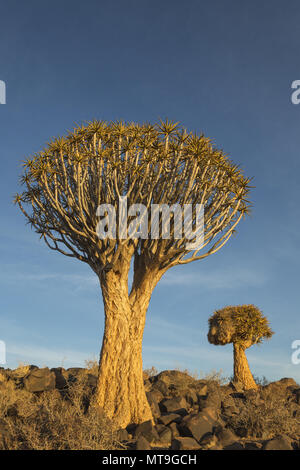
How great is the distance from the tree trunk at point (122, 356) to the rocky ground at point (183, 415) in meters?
0.48

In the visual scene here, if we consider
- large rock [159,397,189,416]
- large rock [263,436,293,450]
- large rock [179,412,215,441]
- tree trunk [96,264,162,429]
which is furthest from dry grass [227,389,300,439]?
tree trunk [96,264,162,429]

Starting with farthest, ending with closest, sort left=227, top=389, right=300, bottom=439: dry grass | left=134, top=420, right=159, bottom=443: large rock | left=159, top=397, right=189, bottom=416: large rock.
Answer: left=159, top=397, right=189, bottom=416: large rock
left=227, top=389, right=300, bottom=439: dry grass
left=134, top=420, right=159, bottom=443: large rock

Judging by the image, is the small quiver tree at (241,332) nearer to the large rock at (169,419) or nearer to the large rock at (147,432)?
the large rock at (169,419)

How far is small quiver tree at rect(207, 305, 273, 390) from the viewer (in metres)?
17.8

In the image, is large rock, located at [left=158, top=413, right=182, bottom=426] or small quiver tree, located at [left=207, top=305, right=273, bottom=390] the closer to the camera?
large rock, located at [left=158, top=413, right=182, bottom=426]

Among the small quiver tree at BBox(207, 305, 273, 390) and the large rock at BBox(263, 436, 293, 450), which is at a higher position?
the small quiver tree at BBox(207, 305, 273, 390)

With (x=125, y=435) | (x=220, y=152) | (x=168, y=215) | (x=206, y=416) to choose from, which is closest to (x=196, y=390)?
(x=206, y=416)

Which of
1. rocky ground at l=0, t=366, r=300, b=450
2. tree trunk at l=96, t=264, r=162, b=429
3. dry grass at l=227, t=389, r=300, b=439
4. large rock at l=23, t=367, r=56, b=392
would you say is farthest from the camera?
large rock at l=23, t=367, r=56, b=392

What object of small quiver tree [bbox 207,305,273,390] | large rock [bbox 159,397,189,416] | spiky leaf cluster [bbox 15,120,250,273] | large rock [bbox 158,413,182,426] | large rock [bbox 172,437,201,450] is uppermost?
spiky leaf cluster [bbox 15,120,250,273]

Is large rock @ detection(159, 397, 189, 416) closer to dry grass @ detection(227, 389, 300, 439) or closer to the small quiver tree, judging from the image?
dry grass @ detection(227, 389, 300, 439)

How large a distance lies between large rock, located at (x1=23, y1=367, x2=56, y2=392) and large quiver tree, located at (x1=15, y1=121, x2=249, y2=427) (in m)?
2.68

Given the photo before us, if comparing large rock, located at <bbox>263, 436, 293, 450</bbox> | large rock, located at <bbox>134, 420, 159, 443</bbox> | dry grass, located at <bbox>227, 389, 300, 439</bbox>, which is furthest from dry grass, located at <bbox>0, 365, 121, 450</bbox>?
dry grass, located at <bbox>227, 389, 300, 439</bbox>

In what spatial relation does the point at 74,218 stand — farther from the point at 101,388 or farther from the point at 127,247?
the point at 101,388


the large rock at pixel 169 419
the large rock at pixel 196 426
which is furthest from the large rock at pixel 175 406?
the large rock at pixel 196 426
